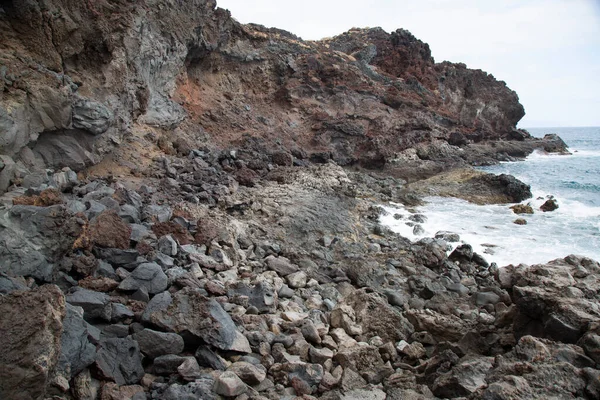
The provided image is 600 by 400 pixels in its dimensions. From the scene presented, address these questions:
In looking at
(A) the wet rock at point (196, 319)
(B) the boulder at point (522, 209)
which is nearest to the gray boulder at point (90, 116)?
(A) the wet rock at point (196, 319)

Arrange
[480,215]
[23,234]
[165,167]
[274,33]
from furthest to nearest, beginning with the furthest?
[274,33], [480,215], [165,167], [23,234]

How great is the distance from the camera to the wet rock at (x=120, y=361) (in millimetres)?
3412

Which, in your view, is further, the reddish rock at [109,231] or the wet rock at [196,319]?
the reddish rock at [109,231]

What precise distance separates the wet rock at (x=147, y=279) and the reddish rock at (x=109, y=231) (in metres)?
0.80

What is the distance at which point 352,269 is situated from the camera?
7.91m

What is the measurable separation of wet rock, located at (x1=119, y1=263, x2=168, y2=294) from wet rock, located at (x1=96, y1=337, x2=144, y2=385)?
3.53ft

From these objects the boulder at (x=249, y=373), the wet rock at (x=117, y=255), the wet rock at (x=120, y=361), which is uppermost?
the wet rock at (x=117, y=255)

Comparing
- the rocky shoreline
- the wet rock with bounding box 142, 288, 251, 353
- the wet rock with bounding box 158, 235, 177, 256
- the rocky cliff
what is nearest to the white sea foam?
the rocky shoreline

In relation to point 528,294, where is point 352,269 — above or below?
below

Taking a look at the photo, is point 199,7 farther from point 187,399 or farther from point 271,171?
point 187,399

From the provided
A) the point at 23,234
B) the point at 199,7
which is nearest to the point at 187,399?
the point at 23,234

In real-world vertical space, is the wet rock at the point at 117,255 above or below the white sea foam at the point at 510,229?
above

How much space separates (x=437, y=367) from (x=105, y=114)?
9.20 meters

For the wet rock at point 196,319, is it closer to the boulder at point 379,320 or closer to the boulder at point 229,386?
the boulder at point 229,386
